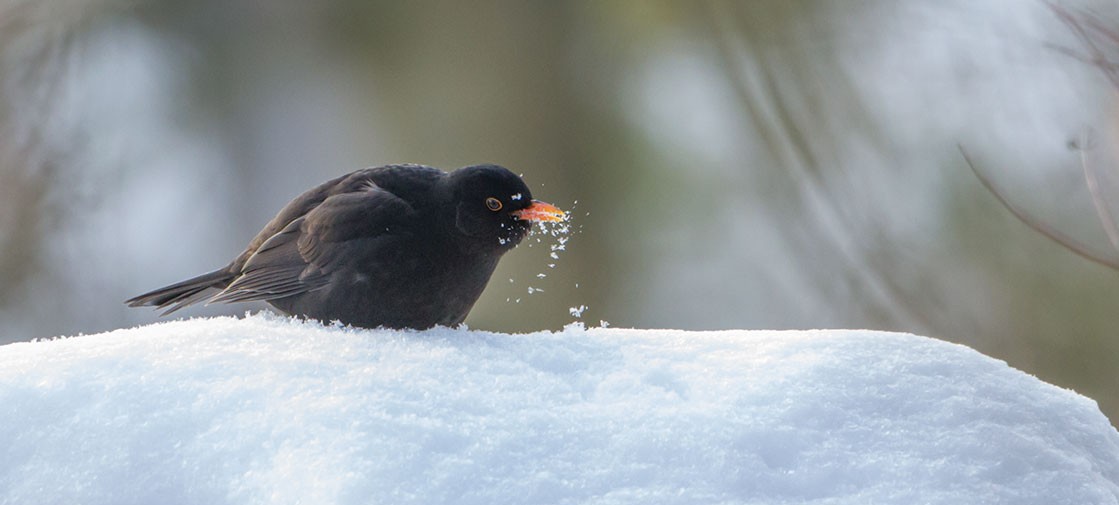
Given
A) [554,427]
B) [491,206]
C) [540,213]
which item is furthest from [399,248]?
[554,427]

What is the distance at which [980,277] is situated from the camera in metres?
3.99

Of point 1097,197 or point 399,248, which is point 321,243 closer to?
point 399,248

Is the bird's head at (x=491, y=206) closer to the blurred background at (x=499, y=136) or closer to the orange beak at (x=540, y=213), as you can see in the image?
the orange beak at (x=540, y=213)

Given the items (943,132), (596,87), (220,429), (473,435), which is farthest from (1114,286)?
(220,429)

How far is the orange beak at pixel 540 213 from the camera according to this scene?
101 inches

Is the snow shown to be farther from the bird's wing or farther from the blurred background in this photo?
the blurred background

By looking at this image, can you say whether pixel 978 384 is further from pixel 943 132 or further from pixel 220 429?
pixel 943 132

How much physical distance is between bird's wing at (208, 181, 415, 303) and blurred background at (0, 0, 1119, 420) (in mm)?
2071

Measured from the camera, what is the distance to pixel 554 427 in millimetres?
1439

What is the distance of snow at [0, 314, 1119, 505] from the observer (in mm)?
1325

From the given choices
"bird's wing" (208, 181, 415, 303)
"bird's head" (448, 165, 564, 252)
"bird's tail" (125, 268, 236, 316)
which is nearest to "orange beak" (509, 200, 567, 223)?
"bird's head" (448, 165, 564, 252)

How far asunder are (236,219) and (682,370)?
426cm

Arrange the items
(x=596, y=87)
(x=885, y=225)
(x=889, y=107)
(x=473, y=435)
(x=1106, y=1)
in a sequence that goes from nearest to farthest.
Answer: (x=473, y=435)
(x=1106, y=1)
(x=885, y=225)
(x=889, y=107)
(x=596, y=87)

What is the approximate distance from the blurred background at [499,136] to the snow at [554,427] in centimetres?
261
